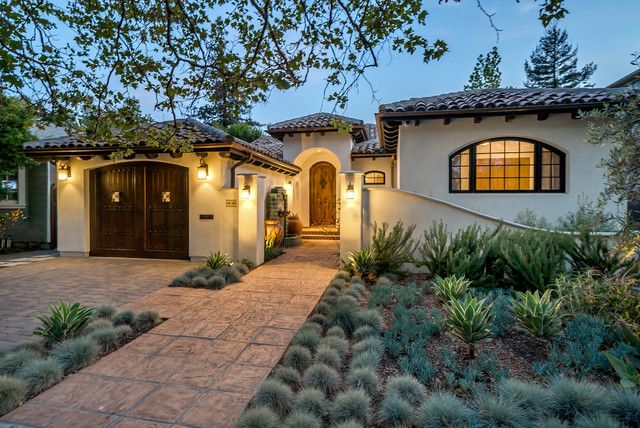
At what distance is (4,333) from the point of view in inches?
180

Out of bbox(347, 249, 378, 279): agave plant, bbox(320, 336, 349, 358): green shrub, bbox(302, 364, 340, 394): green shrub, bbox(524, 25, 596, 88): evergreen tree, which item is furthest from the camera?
bbox(524, 25, 596, 88): evergreen tree

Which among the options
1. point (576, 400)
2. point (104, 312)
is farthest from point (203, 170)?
point (576, 400)

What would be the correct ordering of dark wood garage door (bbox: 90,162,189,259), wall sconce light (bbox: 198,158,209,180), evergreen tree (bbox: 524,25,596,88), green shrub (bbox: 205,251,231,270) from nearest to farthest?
green shrub (bbox: 205,251,231,270) < wall sconce light (bbox: 198,158,209,180) < dark wood garage door (bbox: 90,162,189,259) < evergreen tree (bbox: 524,25,596,88)

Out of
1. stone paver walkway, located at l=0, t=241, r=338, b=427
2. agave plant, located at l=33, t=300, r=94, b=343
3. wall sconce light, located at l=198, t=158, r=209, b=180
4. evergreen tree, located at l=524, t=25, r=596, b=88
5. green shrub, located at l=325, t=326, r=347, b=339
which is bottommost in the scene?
stone paver walkway, located at l=0, t=241, r=338, b=427

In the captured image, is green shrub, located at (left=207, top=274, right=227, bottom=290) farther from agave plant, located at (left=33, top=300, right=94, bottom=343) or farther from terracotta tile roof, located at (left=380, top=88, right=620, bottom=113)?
terracotta tile roof, located at (left=380, top=88, right=620, bottom=113)

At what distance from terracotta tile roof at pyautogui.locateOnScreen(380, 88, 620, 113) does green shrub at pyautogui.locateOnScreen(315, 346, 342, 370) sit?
688cm

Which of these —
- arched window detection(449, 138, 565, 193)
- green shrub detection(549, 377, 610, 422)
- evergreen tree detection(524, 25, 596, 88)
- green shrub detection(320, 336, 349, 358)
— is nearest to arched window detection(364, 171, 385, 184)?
arched window detection(449, 138, 565, 193)

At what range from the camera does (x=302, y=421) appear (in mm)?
2648

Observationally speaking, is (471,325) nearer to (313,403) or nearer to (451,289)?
(451,289)

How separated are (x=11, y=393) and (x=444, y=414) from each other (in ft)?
12.1

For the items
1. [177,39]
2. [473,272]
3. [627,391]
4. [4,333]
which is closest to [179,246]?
[4,333]

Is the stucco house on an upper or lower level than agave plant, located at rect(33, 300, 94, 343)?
upper

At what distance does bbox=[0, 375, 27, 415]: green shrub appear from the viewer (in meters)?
2.89

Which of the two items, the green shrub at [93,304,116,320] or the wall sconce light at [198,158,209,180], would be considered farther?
the wall sconce light at [198,158,209,180]
